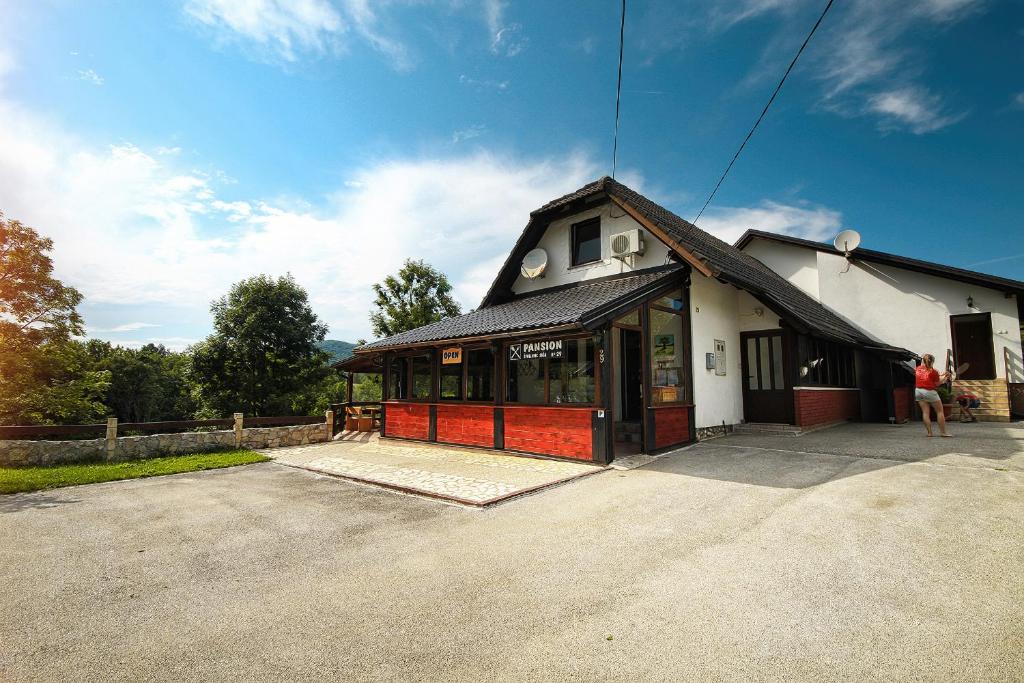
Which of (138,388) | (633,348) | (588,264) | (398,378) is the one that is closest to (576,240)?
(588,264)

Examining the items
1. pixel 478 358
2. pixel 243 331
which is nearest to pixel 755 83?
pixel 478 358

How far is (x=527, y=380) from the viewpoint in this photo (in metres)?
9.53

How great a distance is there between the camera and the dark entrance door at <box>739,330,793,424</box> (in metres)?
11.3

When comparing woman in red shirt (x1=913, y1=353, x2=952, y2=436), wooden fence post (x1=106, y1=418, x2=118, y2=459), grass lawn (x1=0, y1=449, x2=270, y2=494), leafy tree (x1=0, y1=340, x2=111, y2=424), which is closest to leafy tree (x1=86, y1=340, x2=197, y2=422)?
leafy tree (x1=0, y1=340, x2=111, y2=424)

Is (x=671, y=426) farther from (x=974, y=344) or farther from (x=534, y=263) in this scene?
(x=974, y=344)

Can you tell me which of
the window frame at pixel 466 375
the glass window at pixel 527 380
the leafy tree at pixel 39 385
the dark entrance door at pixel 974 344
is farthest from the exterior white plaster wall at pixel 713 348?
the leafy tree at pixel 39 385

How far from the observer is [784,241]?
55.2ft

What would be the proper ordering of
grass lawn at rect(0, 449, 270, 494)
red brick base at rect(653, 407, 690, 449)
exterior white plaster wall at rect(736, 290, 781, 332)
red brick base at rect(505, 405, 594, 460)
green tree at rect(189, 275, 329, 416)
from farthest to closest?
green tree at rect(189, 275, 329, 416)
exterior white plaster wall at rect(736, 290, 781, 332)
red brick base at rect(653, 407, 690, 449)
red brick base at rect(505, 405, 594, 460)
grass lawn at rect(0, 449, 270, 494)

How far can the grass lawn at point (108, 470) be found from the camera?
7738 millimetres

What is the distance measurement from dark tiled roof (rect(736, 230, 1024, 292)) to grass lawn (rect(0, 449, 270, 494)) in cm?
→ 1845

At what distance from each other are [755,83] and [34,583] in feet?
38.3

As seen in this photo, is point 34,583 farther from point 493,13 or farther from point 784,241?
point 784,241

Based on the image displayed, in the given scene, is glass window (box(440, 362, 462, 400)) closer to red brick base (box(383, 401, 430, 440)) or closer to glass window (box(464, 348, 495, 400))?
glass window (box(464, 348, 495, 400))

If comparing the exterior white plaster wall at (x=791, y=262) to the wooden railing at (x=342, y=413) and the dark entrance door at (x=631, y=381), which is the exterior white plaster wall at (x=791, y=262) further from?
the wooden railing at (x=342, y=413)
